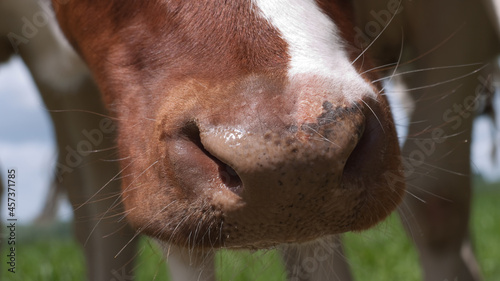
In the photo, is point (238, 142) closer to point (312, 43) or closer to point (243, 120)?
point (243, 120)

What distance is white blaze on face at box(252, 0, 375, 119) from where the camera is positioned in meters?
1.37

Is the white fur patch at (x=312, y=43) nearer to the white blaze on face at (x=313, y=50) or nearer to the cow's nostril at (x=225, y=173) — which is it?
the white blaze on face at (x=313, y=50)

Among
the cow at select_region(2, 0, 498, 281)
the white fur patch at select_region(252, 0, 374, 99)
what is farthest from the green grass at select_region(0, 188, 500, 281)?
the white fur patch at select_region(252, 0, 374, 99)

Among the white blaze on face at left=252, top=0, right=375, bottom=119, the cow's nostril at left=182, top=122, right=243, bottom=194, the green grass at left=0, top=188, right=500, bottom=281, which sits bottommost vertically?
the green grass at left=0, top=188, right=500, bottom=281

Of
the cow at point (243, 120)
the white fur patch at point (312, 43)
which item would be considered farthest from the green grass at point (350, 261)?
the white fur patch at point (312, 43)

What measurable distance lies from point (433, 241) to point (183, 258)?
Answer: 1077 mm

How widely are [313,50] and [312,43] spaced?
0.02 m

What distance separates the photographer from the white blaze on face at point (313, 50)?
4.50 feet

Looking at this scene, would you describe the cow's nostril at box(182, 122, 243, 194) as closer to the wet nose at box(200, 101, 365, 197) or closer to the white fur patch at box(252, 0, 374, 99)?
the wet nose at box(200, 101, 365, 197)

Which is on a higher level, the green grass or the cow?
the cow

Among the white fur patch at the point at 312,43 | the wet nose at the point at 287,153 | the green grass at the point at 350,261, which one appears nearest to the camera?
the wet nose at the point at 287,153

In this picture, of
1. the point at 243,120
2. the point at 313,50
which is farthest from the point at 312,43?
the point at 243,120

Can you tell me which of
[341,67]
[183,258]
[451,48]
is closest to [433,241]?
[451,48]

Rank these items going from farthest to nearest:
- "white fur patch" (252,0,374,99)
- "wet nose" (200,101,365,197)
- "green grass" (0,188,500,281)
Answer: "green grass" (0,188,500,281), "white fur patch" (252,0,374,99), "wet nose" (200,101,365,197)
